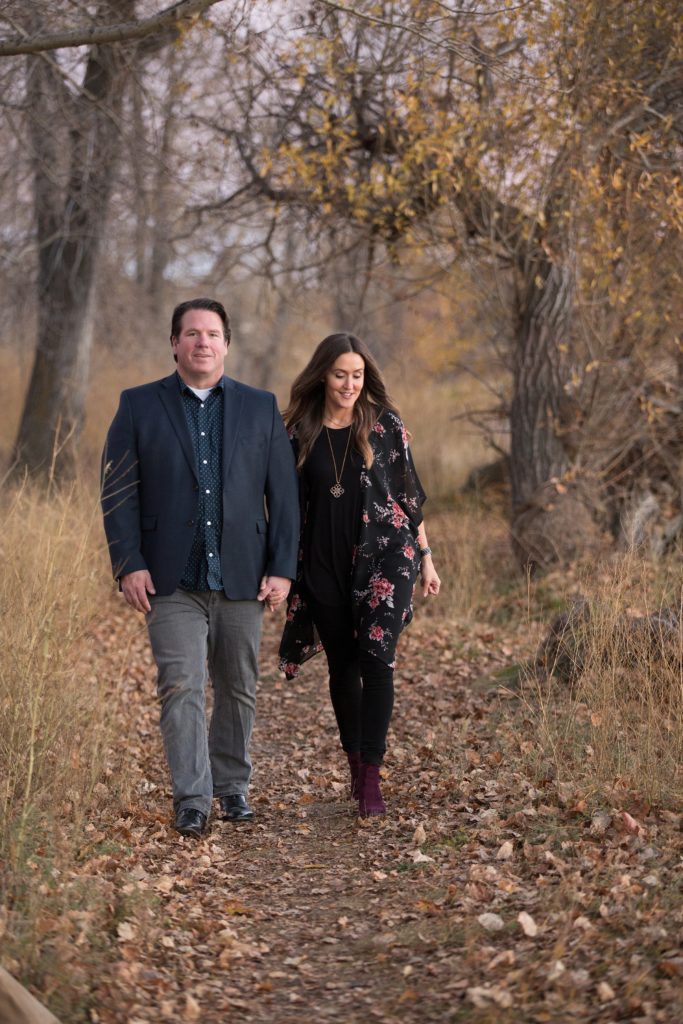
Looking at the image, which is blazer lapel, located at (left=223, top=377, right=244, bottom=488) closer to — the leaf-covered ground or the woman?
the woman

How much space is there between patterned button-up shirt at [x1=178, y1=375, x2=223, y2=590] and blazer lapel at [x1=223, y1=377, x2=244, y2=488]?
A: 0.13 feet

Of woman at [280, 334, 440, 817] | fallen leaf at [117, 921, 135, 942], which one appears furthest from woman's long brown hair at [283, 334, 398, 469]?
fallen leaf at [117, 921, 135, 942]

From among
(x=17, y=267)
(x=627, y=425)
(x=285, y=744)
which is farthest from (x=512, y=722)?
(x=17, y=267)

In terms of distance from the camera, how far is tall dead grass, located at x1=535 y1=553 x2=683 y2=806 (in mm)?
5027

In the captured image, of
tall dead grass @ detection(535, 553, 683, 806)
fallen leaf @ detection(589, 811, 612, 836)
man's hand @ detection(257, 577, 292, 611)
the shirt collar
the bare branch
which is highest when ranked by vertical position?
the bare branch

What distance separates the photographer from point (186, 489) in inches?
192

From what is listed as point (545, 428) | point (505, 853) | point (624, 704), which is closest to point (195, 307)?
point (505, 853)

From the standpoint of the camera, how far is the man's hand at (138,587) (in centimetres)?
480

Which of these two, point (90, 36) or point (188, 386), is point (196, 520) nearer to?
point (188, 386)

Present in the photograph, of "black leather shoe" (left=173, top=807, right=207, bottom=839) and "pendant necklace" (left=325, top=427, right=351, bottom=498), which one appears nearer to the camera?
"black leather shoe" (left=173, top=807, right=207, bottom=839)

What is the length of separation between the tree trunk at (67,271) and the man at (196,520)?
5973 millimetres

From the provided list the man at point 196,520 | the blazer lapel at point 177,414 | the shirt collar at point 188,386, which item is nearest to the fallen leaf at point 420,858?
the man at point 196,520

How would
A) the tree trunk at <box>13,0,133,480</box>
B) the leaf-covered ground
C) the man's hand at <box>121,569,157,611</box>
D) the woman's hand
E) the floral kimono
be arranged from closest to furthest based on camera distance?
the leaf-covered ground
the man's hand at <box>121,569,157,611</box>
the floral kimono
the woman's hand
the tree trunk at <box>13,0,133,480</box>

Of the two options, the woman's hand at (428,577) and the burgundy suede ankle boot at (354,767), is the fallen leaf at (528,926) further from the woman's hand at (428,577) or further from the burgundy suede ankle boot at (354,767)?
the woman's hand at (428,577)
